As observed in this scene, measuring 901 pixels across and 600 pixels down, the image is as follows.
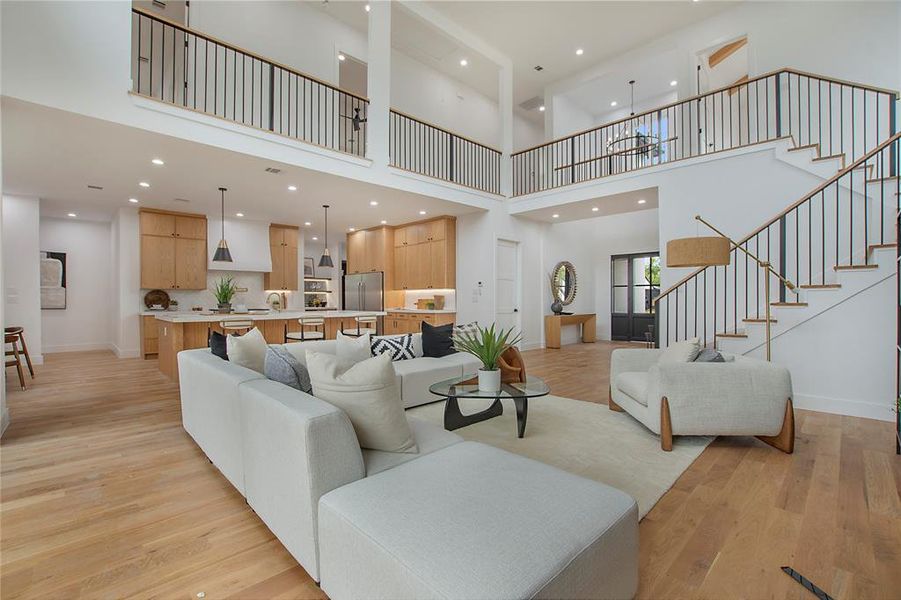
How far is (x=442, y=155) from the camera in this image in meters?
7.40

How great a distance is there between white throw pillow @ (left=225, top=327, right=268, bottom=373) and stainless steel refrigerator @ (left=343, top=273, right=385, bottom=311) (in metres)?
6.30

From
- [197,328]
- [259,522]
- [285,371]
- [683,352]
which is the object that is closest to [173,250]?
[197,328]

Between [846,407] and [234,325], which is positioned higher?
[234,325]

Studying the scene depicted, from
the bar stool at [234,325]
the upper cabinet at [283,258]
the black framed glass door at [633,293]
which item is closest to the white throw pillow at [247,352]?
the bar stool at [234,325]

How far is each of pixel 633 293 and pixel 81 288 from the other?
12.1m

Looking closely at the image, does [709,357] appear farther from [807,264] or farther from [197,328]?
[197,328]

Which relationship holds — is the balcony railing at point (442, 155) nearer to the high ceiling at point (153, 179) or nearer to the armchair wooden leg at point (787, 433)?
the high ceiling at point (153, 179)

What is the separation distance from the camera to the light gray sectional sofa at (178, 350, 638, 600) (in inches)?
39.8

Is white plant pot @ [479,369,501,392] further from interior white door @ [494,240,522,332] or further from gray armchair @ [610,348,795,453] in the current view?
interior white door @ [494,240,522,332]

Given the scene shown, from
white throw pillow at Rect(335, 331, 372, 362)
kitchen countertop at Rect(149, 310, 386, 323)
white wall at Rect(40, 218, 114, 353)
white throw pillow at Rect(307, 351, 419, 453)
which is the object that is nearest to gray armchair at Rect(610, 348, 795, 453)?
white throw pillow at Rect(307, 351, 419, 453)

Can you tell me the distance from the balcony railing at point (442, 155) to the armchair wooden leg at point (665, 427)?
5.00 metres

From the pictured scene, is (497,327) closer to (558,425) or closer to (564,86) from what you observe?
(558,425)

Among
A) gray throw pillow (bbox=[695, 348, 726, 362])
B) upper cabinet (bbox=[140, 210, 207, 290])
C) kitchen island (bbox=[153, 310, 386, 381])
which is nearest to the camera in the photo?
gray throw pillow (bbox=[695, 348, 726, 362])

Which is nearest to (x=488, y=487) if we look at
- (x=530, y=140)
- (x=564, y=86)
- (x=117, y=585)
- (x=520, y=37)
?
(x=117, y=585)
